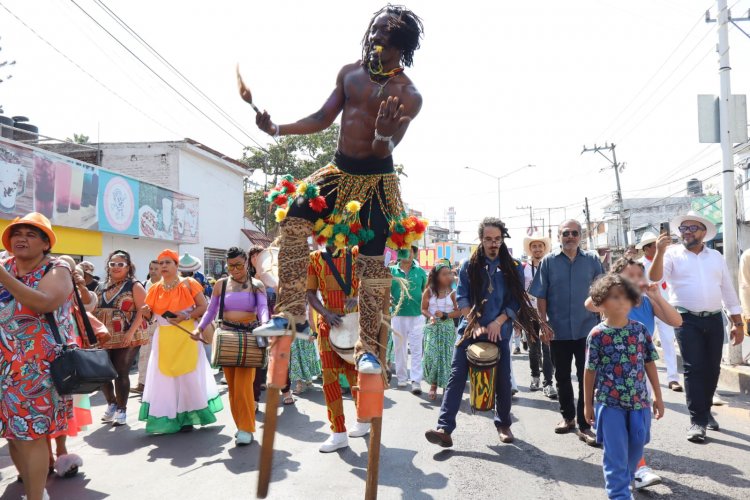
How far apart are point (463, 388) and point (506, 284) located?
44.3 inches

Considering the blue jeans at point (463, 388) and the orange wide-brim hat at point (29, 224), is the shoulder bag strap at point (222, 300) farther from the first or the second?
the blue jeans at point (463, 388)

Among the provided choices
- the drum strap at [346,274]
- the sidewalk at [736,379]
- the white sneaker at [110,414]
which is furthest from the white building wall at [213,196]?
the sidewalk at [736,379]

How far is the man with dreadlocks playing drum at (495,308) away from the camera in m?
5.77

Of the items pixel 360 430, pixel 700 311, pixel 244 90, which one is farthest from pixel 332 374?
pixel 700 311

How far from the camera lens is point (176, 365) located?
6645mm

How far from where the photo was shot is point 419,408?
7582 millimetres

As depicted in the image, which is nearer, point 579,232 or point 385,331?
point 385,331

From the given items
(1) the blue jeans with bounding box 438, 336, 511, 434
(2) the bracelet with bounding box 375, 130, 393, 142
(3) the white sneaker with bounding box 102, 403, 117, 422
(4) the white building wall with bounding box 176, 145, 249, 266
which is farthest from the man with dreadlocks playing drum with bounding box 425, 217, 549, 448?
(4) the white building wall with bounding box 176, 145, 249, 266

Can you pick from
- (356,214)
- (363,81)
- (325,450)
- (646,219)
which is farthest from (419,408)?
(646,219)

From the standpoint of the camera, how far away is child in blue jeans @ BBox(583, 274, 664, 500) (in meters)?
3.97

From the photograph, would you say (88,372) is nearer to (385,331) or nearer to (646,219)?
(385,331)

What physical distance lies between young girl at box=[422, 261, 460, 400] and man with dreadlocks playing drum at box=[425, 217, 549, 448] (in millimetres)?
2411

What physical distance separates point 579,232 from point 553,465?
2.39m

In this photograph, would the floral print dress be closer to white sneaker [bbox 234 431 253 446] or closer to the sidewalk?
white sneaker [bbox 234 431 253 446]
